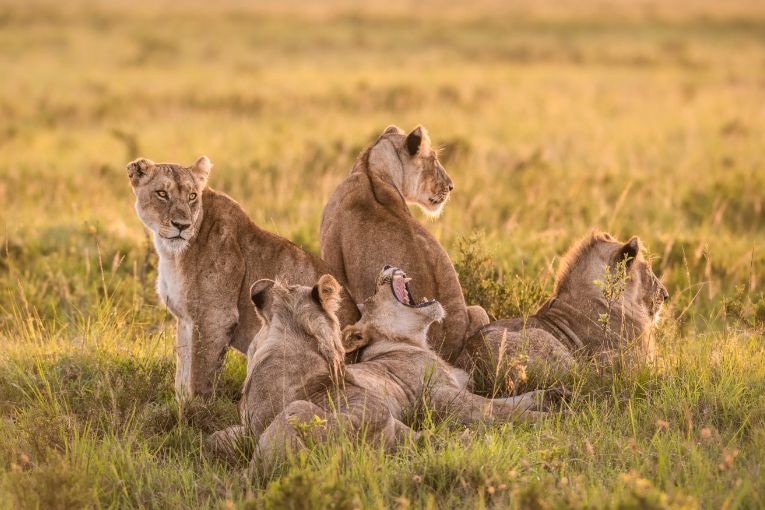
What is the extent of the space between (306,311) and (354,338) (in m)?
0.86

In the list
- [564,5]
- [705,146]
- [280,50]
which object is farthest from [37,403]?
[564,5]

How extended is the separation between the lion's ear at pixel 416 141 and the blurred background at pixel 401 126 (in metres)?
0.75

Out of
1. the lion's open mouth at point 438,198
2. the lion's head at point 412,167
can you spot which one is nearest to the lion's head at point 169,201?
the lion's head at point 412,167

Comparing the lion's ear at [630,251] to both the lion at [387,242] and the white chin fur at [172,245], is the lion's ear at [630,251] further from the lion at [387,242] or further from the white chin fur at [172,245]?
the white chin fur at [172,245]

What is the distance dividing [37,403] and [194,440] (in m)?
1.01

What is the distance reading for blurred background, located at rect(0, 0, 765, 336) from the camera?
30.9 feet

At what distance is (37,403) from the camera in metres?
5.89

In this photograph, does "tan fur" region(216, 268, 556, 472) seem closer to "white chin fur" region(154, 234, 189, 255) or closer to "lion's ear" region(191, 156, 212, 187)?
"white chin fur" region(154, 234, 189, 255)

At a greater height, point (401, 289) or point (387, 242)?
point (387, 242)

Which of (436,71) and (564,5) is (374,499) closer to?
(436,71)

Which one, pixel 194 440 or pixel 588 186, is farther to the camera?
pixel 588 186

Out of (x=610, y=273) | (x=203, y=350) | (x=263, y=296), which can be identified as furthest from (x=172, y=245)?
(x=610, y=273)

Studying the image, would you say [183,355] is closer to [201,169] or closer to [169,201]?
[169,201]

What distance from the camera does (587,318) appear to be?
22.3ft
